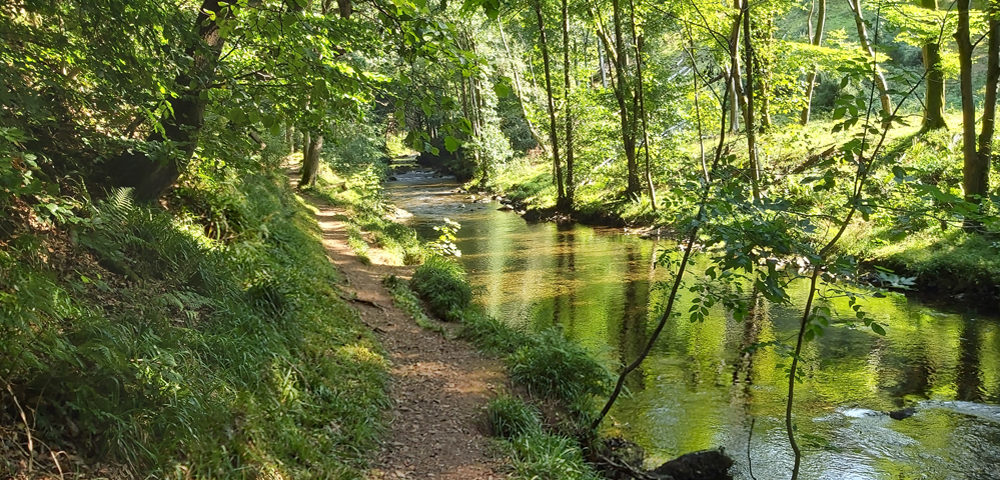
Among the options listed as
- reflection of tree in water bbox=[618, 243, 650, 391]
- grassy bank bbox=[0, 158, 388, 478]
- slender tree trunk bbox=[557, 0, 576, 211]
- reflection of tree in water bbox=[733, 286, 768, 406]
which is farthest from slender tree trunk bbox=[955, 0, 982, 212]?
slender tree trunk bbox=[557, 0, 576, 211]

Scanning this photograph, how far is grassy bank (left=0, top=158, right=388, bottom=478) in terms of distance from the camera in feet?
11.3

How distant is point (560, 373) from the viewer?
7883mm

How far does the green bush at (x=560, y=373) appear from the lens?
25.3ft

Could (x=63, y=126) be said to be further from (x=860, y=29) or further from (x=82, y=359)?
(x=860, y=29)

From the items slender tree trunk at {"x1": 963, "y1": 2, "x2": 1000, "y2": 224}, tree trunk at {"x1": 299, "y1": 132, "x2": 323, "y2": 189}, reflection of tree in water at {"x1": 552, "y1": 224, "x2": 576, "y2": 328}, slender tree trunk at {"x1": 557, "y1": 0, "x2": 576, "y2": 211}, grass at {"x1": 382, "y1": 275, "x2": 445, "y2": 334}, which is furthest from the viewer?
slender tree trunk at {"x1": 557, "y1": 0, "x2": 576, "y2": 211}

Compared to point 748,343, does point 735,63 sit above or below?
above

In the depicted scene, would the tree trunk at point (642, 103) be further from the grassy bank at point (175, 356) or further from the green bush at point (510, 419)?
the green bush at point (510, 419)

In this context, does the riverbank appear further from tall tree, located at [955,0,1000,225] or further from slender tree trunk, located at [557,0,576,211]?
tall tree, located at [955,0,1000,225]

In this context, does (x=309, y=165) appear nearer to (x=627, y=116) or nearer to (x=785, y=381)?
(x=627, y=116)

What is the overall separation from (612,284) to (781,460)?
8.09 m

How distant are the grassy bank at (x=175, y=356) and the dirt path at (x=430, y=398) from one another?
0.31m

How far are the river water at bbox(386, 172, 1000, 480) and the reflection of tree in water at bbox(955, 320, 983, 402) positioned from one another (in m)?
0.03

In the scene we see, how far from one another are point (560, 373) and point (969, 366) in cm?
617

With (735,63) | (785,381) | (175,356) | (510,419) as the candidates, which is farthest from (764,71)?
(175,356)
